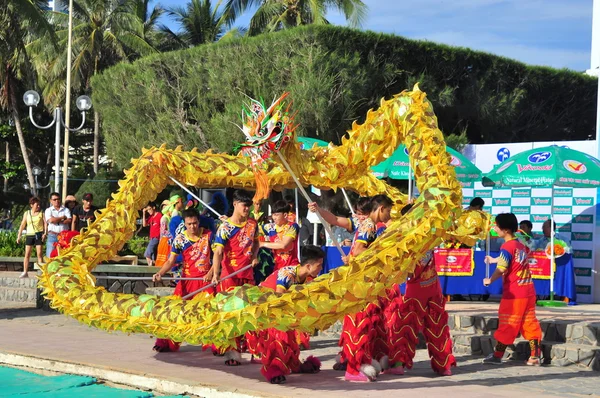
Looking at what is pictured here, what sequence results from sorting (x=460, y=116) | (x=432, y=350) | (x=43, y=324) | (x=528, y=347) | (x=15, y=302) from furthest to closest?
(x=460, y=116) → (x=15, y=302) → (x=43, y=324) → (x=528, y=347) → (x=432, y=350)

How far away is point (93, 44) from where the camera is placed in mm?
40156

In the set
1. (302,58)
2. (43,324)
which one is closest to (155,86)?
(302,58)

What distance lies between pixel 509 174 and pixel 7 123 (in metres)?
38.8

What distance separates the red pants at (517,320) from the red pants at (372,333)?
1251 millimetres

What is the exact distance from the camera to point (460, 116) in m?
26.8

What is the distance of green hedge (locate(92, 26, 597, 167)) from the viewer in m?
24.2

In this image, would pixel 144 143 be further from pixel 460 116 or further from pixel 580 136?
pixel 580 136

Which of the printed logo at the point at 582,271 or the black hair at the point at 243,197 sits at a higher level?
the black hair at the point at 243,197

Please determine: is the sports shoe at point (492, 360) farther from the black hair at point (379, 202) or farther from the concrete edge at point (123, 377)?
the concrete edge at point (123, 377)

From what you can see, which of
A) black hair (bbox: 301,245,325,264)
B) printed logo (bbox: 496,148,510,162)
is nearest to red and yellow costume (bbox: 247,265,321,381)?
black hair (bbox: 301,245,325,264)

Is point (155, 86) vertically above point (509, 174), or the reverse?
→ point (155, 86)

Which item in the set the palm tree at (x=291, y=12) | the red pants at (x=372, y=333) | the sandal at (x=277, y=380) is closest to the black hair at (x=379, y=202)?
the red pants at (x=372, y=333)

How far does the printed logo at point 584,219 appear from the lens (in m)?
15.0

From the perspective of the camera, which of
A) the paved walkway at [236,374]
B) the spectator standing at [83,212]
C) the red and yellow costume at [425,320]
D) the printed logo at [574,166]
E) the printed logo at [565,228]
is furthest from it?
the spectator standing at [83,212]
